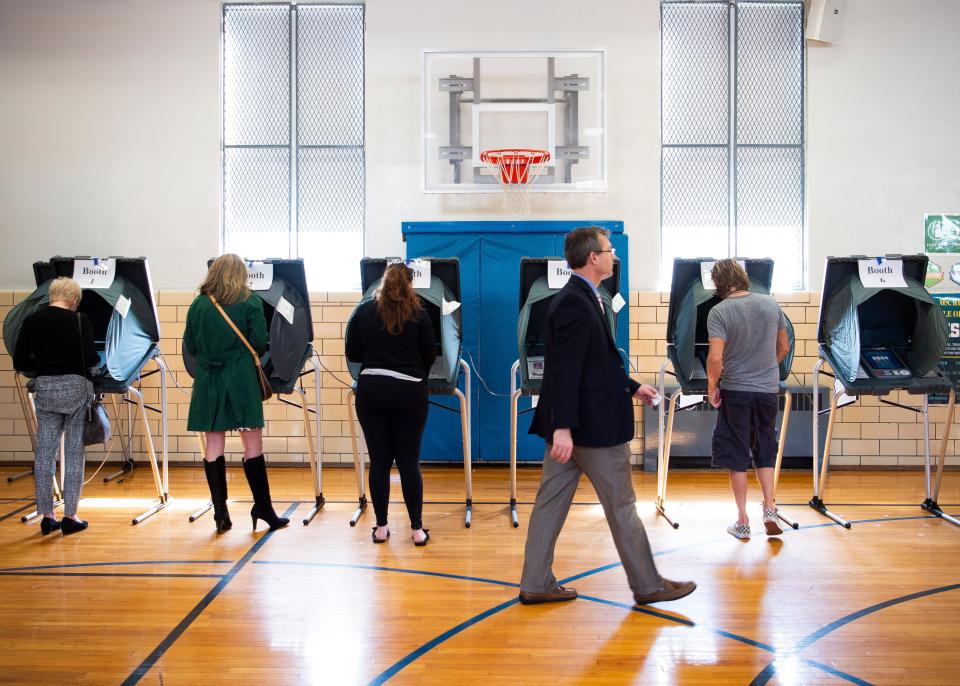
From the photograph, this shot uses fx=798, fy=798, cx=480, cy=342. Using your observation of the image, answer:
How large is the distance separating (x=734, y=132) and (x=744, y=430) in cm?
300

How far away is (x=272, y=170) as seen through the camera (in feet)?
19.9

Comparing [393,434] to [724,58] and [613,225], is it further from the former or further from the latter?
[724,58]

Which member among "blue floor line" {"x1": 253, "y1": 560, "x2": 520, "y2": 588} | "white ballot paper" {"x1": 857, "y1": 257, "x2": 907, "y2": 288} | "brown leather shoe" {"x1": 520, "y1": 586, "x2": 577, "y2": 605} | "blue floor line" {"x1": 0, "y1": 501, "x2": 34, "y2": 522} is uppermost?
"white ballot paper" {"x1": 857, "y1": 257, "x2": 907, "y2": 288}

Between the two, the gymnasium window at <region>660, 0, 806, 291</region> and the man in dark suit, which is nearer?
the man in dark suit

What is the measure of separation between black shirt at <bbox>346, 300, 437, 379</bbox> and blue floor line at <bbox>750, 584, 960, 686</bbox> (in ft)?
6.27

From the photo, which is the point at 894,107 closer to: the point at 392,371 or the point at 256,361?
the point at 392,371

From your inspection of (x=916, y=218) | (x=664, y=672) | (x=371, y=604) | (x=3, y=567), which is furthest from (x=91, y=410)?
(x=916, y=218)

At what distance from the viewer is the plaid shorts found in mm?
3859

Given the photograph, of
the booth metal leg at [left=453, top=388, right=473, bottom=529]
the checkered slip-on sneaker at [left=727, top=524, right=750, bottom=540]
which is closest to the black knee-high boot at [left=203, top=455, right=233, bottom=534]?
the booth metal leg at [left=453, top=388, right=473, bottom=529]

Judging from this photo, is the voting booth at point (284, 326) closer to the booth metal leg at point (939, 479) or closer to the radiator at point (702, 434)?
the radiator at point (702, 434)

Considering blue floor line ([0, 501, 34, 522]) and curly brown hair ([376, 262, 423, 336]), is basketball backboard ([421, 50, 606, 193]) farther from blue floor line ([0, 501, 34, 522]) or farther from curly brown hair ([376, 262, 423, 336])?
blue floor line ([0, 501, 34, 522])

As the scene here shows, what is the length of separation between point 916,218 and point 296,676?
5.38m

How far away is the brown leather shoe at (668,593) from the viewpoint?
302cm

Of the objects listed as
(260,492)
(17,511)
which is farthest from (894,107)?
(17,511)
